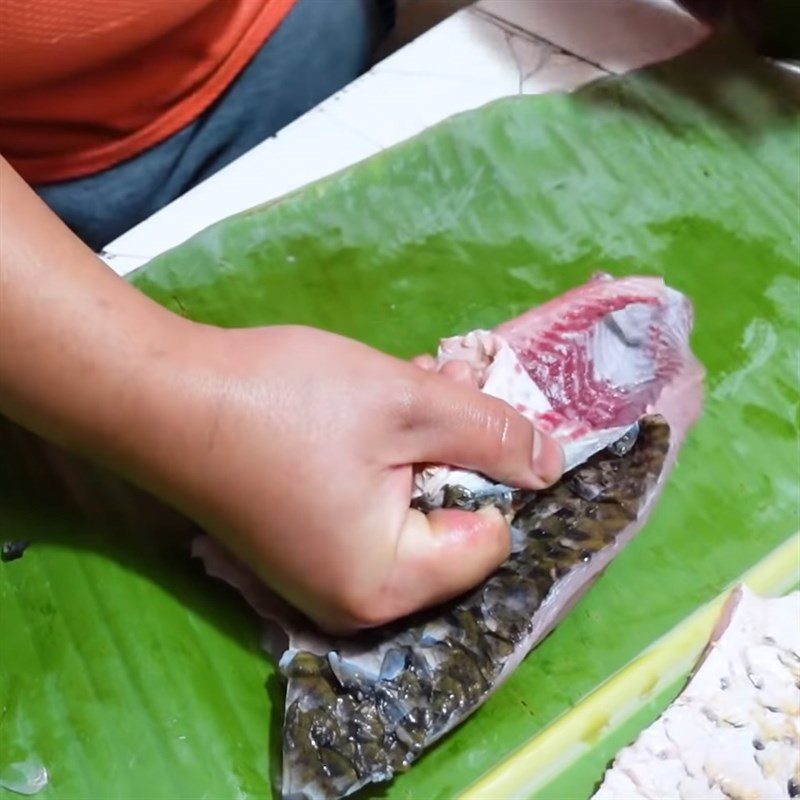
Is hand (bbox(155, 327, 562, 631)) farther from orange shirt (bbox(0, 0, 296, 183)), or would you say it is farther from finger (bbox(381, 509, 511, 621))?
orange shirt (bbox(0, 0, 296, 183))

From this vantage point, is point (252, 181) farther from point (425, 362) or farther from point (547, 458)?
point (547, 458)

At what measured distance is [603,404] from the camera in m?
1.10

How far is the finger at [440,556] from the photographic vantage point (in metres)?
0.91

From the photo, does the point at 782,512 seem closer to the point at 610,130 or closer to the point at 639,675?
the point at 639,675

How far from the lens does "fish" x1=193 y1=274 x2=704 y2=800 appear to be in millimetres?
909

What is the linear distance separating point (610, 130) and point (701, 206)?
0.16 m

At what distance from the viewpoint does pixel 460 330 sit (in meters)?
1.18

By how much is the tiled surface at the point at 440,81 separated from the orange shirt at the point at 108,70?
0.12 metres

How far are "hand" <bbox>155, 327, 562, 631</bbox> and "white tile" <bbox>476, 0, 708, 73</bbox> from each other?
676mm

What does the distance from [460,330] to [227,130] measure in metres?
0.47

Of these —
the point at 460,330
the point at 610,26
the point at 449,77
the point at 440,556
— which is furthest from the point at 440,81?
the point at 440,556

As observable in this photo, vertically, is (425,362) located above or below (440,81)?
below

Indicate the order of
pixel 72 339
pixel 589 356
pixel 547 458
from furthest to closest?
pixel 589 356 → pixel 547 458 → pixel 72 339

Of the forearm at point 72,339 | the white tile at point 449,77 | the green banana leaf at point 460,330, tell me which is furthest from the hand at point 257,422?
the white tile at point 449,77
